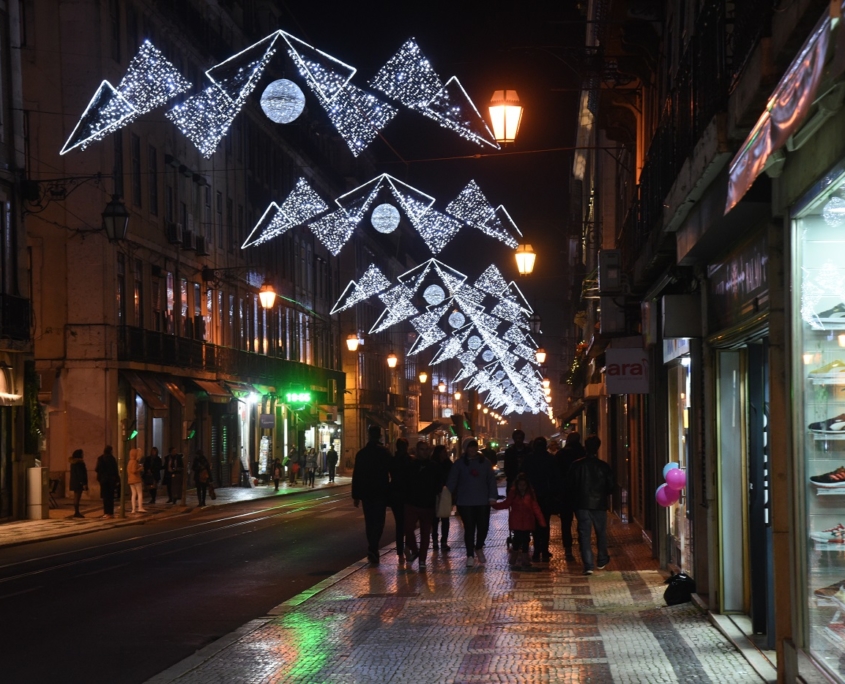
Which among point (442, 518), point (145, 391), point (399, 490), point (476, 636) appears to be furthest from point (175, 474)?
point (476, 636)

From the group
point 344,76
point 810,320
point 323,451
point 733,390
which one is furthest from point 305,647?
point 323,451

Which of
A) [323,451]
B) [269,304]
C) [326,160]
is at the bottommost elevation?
[323,451]

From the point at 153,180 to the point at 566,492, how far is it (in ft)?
95.0

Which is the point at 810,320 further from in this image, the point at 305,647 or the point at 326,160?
the point at 326,160

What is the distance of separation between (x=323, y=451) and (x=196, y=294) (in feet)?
89.7

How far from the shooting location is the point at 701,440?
12.8m

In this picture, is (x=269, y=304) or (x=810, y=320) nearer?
(x=810, y=320)

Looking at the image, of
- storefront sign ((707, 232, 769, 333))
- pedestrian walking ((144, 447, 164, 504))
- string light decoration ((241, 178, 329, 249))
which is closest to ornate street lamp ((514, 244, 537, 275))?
pedestrian walking ((144, 447, 164, 504))

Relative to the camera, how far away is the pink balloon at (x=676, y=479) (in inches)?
571

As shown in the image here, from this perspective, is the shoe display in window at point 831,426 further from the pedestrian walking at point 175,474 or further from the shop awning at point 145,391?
the shop awning at point 145,391

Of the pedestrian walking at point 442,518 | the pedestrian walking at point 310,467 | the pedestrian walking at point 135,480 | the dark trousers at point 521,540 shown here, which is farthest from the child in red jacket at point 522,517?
the pedestrian walking at point 310,467

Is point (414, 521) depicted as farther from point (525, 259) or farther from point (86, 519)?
point (86, 519)

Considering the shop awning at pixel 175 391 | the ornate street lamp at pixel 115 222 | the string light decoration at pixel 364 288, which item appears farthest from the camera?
the string light decoration at pixel 364 288

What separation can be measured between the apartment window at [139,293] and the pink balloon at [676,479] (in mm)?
30007
